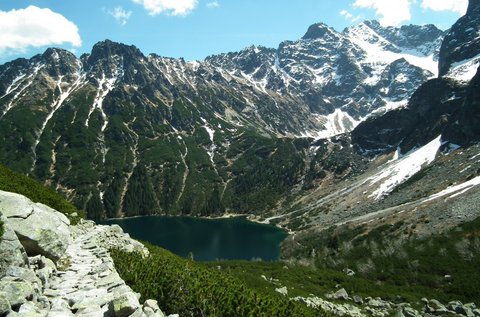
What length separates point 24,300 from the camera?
17.3 metres

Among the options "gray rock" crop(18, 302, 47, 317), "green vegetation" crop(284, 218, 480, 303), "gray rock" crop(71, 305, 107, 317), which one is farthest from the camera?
"green vegetation" crop(284, 218, 480, 303)

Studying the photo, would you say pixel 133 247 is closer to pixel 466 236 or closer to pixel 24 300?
pixel 24 300

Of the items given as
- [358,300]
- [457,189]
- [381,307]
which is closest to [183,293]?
[381,307]

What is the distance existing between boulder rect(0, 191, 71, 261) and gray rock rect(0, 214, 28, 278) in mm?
3232

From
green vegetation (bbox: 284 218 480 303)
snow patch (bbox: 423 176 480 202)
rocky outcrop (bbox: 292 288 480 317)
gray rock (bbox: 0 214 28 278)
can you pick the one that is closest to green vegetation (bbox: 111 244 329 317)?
gray rock (bbox: 0 214 28 278)

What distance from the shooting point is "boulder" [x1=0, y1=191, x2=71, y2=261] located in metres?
24.4

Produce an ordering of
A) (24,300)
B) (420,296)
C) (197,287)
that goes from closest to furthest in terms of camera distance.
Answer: (24,300), (197,287), (420,296)

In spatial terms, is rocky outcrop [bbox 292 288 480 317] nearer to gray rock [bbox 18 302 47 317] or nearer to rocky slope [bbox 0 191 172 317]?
rocky slope [bbox 0 191 172 317]

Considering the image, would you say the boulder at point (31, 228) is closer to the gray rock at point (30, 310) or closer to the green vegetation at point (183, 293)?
the green vegetation at point (183, 293)

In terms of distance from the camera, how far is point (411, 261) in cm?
11931

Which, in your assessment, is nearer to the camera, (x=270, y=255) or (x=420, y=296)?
(x=420, y=296)

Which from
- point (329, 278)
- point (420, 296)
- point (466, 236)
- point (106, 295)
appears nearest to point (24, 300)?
point (106, 295)

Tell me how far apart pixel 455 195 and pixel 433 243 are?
33.1 meters

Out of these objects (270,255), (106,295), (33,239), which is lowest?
(270,255)
